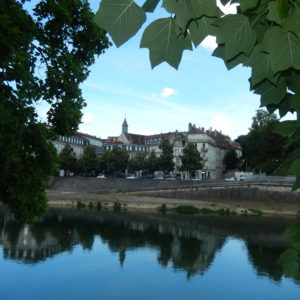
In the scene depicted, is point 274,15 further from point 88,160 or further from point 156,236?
point 88,160

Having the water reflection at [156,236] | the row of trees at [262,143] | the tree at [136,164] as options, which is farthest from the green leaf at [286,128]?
the tree at [136,164]

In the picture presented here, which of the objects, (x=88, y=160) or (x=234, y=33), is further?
(x=88, y=160)

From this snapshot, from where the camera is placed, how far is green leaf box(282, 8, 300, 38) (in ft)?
3.50

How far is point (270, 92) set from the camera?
1.50 meters

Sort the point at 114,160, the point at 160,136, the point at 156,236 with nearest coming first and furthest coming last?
the point at 156,236, the point at 114,160, the point at 160,136

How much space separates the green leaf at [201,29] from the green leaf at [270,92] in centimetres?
31

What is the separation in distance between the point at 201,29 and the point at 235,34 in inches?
5.5

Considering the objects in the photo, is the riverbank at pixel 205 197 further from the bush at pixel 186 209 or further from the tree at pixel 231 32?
the tree at pixel 231 32

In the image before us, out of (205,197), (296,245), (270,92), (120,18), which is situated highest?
(120,18)

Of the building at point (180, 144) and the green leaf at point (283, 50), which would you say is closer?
the green leaf at point (283, 50)

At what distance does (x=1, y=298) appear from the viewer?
15.4 metres

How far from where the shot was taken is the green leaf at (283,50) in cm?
109

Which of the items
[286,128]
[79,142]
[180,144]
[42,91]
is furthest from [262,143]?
[79,142]

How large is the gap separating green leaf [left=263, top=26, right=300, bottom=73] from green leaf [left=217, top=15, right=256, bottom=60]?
0.13m
